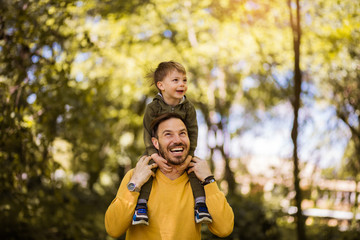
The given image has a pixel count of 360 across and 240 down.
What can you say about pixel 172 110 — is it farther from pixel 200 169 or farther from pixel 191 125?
pixel 200 169

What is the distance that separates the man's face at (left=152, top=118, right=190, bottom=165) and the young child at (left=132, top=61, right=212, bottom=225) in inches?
3.6

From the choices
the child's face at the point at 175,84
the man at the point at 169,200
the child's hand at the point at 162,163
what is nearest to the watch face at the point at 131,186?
the man at the point at 169,200

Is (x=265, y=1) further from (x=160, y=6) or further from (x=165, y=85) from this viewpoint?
(x=165, y=85)

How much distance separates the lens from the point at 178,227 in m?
2.29

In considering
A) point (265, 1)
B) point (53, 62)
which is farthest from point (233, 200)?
point (53, 62)

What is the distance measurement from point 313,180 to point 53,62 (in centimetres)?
482

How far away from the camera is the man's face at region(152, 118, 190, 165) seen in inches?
89.1

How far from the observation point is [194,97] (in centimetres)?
905

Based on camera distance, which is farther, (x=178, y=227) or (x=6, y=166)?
(x=6, y=166)

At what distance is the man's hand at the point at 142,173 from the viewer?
2.30 metres

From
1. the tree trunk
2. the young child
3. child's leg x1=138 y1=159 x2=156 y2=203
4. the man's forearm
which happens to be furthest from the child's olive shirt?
the tree trunk

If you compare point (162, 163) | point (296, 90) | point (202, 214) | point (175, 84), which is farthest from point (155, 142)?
point (296, 90)

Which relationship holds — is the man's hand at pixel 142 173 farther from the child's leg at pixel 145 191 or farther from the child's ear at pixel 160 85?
the child's ear at pixel 160 85

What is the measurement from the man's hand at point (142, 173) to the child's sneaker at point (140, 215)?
0.40 feet
